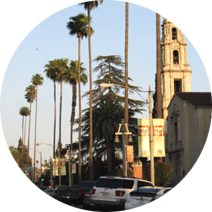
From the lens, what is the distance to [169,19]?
96500mm

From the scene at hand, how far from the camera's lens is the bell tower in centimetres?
9488

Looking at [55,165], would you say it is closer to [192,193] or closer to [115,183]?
[115,183]

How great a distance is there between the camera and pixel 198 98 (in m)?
64.1

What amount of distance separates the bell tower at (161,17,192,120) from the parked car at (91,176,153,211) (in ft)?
239

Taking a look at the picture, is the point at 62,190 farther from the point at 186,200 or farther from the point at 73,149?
the point at 73,149

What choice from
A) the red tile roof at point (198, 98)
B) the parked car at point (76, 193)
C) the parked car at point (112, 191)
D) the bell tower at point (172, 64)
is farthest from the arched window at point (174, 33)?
the parked car at point (112, 191)

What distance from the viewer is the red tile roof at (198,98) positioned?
6094 centimetres

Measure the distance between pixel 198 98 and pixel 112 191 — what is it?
44389 mm

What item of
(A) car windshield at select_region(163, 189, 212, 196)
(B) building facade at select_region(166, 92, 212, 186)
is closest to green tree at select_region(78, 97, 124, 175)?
(B) building facade at select_region(166, 92, 212, 186)

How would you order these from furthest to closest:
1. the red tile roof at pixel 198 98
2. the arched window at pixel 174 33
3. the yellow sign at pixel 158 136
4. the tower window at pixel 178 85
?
the tower window at pixel 178 85 → the arched window at pixel 174 33 → the red tile roof at pixel 198 98 → the yellow sign at pixel 158 136

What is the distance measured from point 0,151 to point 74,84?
934 inches

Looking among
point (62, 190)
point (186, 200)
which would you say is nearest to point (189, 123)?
point (62, 190)

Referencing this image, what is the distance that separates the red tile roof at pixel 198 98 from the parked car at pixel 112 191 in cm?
3968

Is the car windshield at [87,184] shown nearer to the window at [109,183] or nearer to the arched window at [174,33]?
the window at [109,183]
